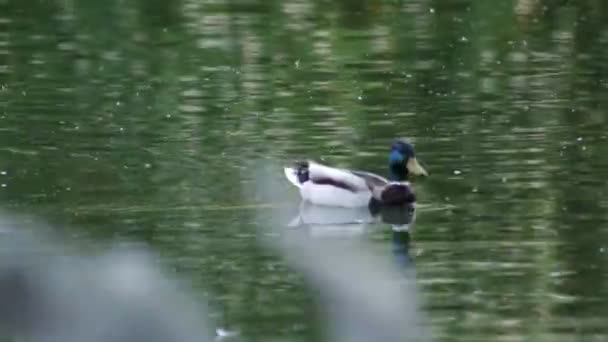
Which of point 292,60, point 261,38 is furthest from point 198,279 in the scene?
point 261,38

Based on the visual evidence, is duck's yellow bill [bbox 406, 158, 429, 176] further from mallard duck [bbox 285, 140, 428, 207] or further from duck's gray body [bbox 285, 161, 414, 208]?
duck's gray body [bbox 285, 161, 414, 208]

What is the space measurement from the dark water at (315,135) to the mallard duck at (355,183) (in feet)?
0.70

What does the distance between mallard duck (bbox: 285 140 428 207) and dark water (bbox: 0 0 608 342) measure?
0.21 m

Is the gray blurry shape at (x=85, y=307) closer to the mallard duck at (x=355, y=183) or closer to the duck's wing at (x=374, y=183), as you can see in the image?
the mallard duck at (x=355, y=183)

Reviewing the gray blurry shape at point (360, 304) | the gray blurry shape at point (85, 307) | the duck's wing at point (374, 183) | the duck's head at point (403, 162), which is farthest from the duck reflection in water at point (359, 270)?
the gray blurry shape at point (85, 307)

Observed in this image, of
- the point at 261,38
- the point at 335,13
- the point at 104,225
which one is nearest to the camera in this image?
the point at 104,225

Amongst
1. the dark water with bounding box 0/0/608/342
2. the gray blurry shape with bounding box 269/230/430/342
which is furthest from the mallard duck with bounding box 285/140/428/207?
the gray blurry shape with bounding box 269/230/430/342

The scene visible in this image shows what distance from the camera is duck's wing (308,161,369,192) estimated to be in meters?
12.8

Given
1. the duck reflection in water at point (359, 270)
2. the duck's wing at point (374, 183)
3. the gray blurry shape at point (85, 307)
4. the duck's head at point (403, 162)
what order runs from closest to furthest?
the gray blurry shape at point (85, 307), the duck reflection in water at point (359, 270), the duck's wing at point (374, 183), the duck's head at point (403, 162)

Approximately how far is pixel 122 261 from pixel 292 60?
14483 millimetres

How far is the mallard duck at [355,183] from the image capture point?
12859 millimetres

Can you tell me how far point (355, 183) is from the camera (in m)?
12.9

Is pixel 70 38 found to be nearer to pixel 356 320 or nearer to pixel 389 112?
pixel 389 112

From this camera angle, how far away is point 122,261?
4.89 m
